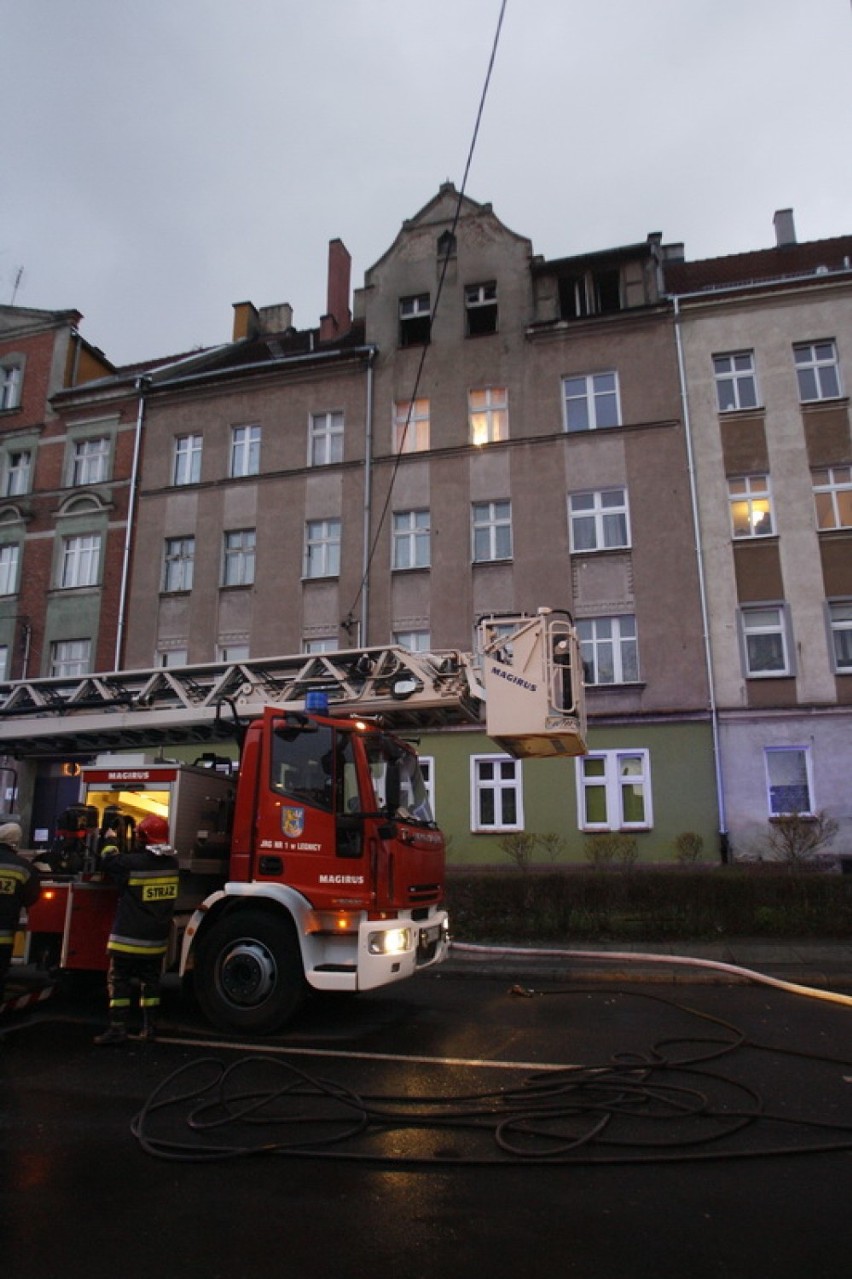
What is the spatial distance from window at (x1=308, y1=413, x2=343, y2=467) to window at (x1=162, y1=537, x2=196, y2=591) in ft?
14.1

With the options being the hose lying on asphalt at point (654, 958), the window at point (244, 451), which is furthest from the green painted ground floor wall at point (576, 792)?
the window at point (244, 451)

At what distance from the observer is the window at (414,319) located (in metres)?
22.9

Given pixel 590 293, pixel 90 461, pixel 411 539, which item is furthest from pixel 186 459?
pixel 590 293

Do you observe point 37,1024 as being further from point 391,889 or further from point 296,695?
point 296,695

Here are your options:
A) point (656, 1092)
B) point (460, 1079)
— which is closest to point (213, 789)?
point (460, 1079)

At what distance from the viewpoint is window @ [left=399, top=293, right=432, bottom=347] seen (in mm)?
22859

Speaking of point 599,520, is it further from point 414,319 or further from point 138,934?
point 138,934

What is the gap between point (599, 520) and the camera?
66.4 ft

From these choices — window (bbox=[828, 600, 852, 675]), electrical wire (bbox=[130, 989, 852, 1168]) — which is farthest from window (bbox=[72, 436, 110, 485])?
electrical wire (bbox=[130, 989, 852, 1168])

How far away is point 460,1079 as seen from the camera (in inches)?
214

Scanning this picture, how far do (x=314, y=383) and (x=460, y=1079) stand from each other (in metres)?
20.8

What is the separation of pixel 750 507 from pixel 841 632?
3597 mm

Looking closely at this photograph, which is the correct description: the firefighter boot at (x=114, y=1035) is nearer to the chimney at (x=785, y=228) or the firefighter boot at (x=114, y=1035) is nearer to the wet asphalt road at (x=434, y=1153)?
the wet asphalt road at (x=434, y=1153)

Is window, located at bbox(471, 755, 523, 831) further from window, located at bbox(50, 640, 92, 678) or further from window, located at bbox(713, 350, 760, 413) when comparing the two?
window, located at bbox(50, 640, 92, 678)
